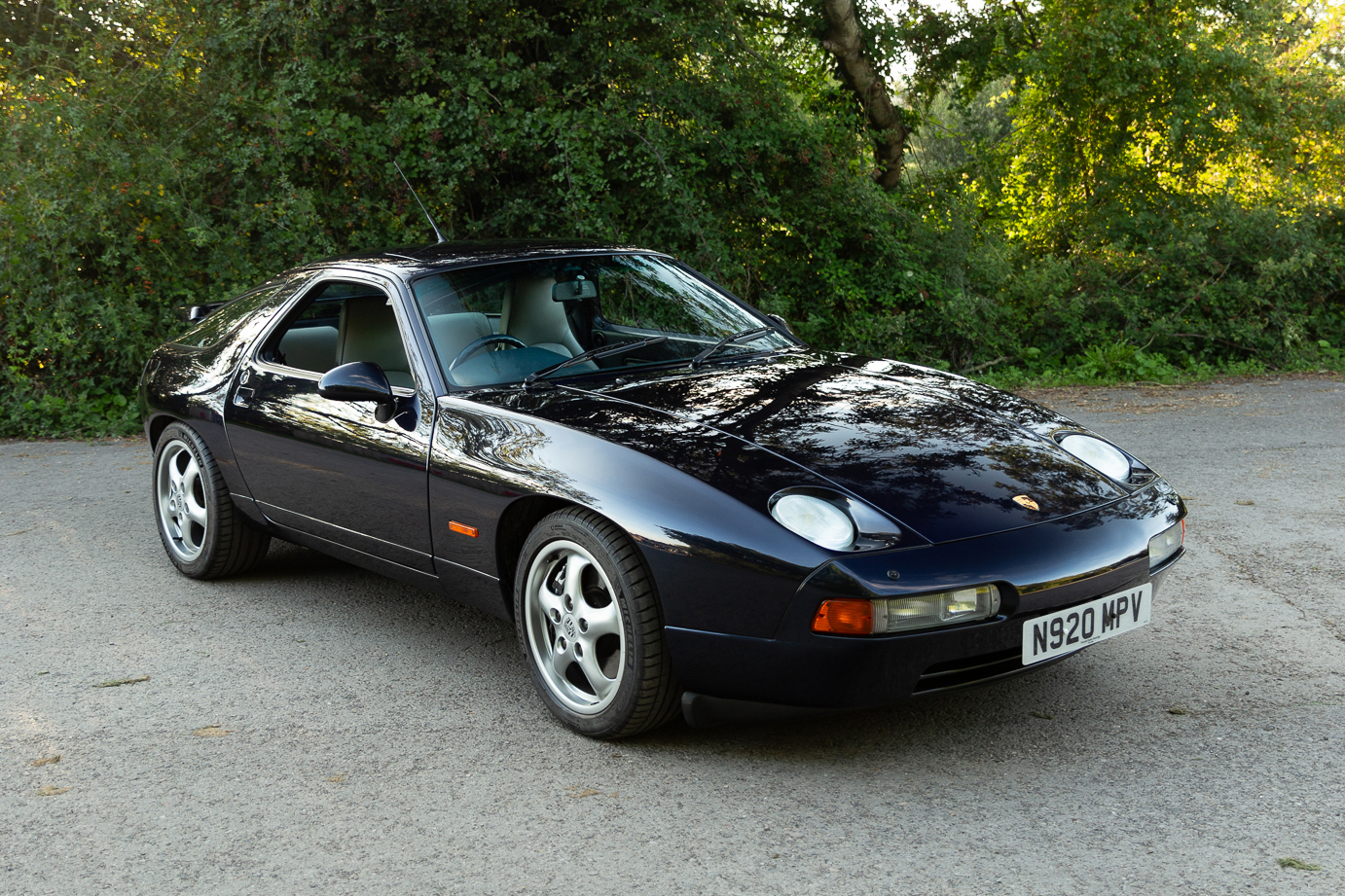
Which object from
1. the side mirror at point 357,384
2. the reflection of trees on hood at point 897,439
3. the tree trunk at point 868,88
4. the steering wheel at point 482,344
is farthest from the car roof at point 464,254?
the tree trunk at point 868,88

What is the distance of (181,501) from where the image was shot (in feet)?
16.8

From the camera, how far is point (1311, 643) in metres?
3.85

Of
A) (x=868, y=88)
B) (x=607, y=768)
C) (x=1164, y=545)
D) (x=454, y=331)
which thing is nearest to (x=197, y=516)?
(x=454, y=331)

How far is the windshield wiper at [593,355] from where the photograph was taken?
390 centimetres

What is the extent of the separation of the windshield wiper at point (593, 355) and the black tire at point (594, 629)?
28.1 inches

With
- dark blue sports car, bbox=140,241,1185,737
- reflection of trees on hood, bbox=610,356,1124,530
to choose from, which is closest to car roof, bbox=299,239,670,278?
dark blue sports car, bbox=140,241,1185,737

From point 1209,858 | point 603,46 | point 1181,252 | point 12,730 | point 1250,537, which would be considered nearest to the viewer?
point 1209,858

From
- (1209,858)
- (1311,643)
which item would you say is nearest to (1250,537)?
(1311,643)

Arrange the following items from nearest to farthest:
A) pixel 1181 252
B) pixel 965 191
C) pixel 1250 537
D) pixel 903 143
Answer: pixel 1250 537, pixel 1181 252, pixel 965 191, pixel 903 143

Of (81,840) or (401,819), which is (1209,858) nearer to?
(401,819)

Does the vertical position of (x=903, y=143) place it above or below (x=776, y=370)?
above

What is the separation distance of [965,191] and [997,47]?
3.08m

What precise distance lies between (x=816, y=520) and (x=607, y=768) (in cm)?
90

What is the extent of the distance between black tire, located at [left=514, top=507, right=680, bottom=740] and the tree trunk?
37.0 ft
